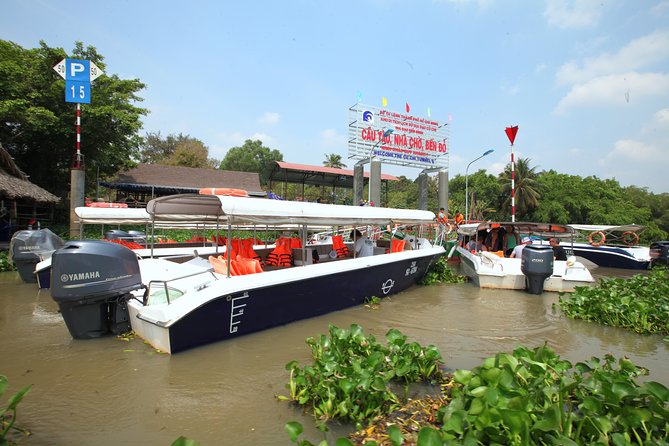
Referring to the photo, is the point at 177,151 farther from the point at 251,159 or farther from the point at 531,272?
the point at 531,272

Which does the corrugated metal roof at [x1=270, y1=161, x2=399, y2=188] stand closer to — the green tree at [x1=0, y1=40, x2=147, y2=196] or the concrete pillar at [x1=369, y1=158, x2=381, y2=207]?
the concrete pillar at [x1=369, y1=158, x2=381, y2=207]

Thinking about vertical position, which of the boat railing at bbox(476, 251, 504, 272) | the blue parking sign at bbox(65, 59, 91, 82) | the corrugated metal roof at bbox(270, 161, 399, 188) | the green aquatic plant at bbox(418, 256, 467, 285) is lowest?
the green aquatic plant at bbox(418, 256, 467, 285)

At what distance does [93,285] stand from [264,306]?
2.07 meters

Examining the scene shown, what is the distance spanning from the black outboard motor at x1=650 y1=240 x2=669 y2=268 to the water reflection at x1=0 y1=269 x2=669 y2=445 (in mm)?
8786

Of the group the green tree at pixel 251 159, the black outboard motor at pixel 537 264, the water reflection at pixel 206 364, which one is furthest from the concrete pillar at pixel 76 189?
the green tree at pixel 251 159

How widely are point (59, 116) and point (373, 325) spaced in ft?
54.6

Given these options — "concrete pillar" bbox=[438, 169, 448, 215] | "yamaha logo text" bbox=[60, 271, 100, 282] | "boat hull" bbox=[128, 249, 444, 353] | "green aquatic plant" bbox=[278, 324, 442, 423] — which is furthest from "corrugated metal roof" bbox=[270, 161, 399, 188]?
"green aquatic plant" bbox=[278, 324, 442, 423]

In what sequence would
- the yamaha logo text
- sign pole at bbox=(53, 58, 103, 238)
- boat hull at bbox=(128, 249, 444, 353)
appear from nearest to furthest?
the yamaha logo text
boat hull at bbox=(128, 249, 444, 353)
sign pole at bbox=(53, 58, 103, 238)

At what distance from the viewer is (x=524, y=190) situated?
35.3 m

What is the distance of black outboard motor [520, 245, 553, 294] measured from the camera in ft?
27.0

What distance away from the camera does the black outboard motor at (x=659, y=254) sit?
12.7 m

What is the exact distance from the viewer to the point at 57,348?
4672mm

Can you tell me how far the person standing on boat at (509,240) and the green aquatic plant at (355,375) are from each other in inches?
317

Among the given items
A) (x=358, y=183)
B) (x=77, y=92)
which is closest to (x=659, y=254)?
(x=358, y=183)
